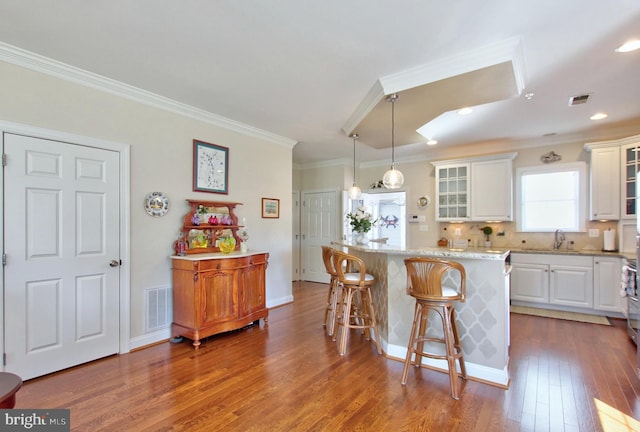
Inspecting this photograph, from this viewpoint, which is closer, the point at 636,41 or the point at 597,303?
the point at 636,41

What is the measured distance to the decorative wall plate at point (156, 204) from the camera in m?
3.38

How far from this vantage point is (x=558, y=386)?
252cm

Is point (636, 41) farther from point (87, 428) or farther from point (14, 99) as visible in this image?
point (14, 99)

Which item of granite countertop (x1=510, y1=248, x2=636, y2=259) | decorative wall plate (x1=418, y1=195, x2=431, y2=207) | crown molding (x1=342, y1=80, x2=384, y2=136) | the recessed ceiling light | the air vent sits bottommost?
granite countertop (x1=510, y1=248, x2=636, y2=259)

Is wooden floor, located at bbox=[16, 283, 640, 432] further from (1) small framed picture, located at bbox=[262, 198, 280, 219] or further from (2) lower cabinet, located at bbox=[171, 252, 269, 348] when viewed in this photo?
(1) small framed picture, located at bbox=[262, 198, 280, 219]

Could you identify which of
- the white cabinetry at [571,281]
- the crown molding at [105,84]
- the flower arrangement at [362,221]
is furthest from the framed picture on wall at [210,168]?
the white cabinetry at [571,281]

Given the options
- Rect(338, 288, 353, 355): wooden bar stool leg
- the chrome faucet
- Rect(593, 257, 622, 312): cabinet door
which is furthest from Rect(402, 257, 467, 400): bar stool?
the chrome faucet

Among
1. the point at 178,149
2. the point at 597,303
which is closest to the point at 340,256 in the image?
the point at 178,149

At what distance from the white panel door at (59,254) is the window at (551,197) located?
5.72 m

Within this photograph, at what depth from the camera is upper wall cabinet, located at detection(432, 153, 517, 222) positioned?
5.14 meters

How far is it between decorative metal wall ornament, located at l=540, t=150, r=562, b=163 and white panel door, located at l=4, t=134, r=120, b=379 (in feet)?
19.4

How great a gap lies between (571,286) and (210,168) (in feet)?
17.1

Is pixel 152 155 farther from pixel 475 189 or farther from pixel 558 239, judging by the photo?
pixel 558 239

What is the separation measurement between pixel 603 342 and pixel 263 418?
3703mm
